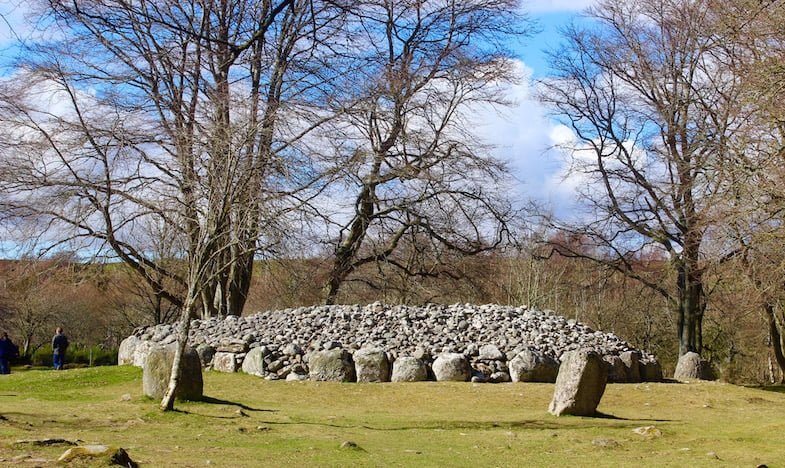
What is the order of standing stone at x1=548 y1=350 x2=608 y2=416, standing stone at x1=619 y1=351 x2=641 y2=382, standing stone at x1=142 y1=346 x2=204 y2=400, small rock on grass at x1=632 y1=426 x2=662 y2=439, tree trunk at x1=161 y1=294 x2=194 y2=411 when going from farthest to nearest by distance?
1. standing stone at x1=619 y1=351 x2=641 y2=382
2. standing stone at x1=142 y1=346 x2=204 y2=400
3. standing stone at x1=548 y1=350 x2=608 y2=416
4. tree trunk at x1=161 y1=294 x2=194 y2=411
5. small rock on grass at x1=632 y1=426 x2=662 y2=439

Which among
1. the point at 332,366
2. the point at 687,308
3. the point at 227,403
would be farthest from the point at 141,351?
the point at 687,308

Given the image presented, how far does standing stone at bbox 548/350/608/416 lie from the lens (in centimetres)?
1355

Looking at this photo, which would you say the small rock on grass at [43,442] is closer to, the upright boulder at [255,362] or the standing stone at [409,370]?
the upright boulder at [255,362]

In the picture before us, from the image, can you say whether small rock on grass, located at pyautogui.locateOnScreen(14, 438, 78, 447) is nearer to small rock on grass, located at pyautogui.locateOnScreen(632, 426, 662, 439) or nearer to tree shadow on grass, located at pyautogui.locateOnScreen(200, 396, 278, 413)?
tree shadow on grass, located at pyautogui.locateOnScreen(200, 396, 278, 413)

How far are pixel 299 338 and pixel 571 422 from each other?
8153mm

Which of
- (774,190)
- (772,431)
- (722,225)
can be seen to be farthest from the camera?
(722,225)

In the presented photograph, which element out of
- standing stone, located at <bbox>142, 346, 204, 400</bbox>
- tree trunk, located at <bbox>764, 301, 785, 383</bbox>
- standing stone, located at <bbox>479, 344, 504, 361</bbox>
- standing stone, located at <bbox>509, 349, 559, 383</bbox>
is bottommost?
standing stone, located at <bbox>142, 346, 204, 400</bbox>

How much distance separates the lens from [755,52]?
14.6 metres

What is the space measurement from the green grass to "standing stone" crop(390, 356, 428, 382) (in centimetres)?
45

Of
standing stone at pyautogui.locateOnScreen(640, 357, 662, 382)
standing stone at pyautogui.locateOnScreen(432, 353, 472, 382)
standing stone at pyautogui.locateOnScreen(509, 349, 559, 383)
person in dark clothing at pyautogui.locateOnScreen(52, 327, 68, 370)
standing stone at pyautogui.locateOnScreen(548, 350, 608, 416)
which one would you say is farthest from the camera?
person in dark clothing at pyautogui.locateOnScreen(52, 327, 68, 370)

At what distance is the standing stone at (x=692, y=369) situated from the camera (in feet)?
72.7

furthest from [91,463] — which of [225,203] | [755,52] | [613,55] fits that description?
[613,55]

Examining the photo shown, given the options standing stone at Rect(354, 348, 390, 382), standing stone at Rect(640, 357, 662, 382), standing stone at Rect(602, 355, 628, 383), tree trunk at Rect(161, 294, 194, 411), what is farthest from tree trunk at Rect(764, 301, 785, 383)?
tree trunk at Rect(161, 294, 194, 411)

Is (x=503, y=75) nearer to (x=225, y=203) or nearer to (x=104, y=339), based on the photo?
(x=225, y=203)
